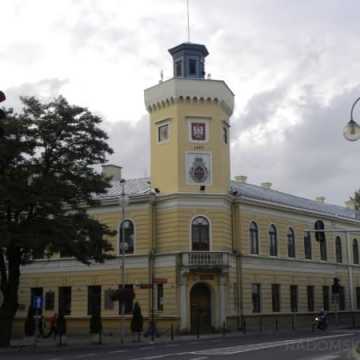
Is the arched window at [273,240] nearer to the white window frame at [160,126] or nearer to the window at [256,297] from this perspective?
the window at [256,297]

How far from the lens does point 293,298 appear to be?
5028 cm

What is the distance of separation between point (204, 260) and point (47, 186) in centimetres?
1386

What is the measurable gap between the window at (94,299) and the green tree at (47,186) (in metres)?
11.6

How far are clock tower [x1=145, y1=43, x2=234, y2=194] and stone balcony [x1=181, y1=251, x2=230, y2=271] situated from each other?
4308mm

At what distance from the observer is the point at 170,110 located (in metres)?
44.8

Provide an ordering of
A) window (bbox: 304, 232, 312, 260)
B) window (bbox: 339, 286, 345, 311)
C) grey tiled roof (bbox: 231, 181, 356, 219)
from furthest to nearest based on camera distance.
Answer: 1. window (bbox: 339, 286, 345, 311)
2. window (bbox: 304, 232, 312, 260)
3. grey tiled roof (bbox: 231, 181, 356, 219)

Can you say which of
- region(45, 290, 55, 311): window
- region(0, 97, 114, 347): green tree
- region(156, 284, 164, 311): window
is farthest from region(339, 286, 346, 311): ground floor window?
region(0, 97, 114, 347): green tree

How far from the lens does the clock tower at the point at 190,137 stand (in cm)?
4378

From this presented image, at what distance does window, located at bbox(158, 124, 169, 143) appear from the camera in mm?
44844

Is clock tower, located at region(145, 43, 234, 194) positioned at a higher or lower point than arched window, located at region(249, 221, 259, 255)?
higher

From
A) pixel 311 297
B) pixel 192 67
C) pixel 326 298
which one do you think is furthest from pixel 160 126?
pixel 326 298

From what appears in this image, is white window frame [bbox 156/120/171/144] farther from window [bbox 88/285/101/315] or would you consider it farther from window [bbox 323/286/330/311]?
window [bbox 323/286/330/311]

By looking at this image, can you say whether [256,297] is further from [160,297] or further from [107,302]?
[107,302]

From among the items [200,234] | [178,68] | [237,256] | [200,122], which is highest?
[178,68]
